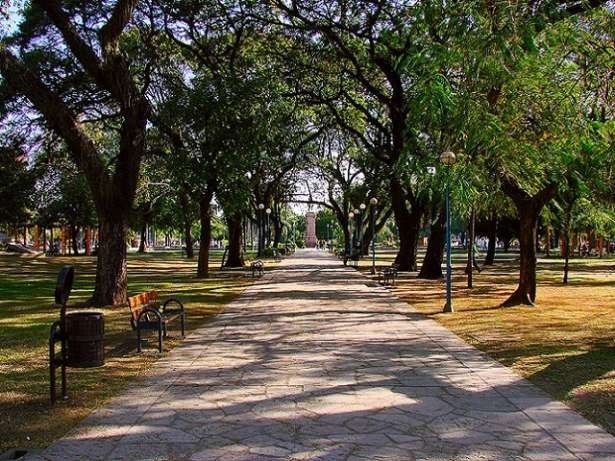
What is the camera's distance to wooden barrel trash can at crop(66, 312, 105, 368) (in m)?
6.92

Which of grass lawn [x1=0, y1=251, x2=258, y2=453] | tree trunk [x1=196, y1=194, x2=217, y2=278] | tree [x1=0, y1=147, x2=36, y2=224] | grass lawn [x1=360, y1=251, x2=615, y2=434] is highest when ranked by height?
tree [x1=0, y1=147, x2=36, y2=224]

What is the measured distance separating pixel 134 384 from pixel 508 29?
5.88 m

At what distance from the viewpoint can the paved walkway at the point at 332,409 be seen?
207 inches

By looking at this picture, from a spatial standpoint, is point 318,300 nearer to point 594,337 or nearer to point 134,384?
point 594,337

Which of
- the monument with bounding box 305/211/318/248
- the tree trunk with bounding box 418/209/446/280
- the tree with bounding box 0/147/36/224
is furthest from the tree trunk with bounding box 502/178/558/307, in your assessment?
the monument with bounding box 305/211/318/248

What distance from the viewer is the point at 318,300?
17.9 meters

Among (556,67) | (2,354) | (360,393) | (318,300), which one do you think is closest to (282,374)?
(360,393)

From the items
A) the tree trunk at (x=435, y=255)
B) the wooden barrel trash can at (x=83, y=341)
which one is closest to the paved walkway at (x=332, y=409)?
the wooden barrel trash can at (x=83, y=341)

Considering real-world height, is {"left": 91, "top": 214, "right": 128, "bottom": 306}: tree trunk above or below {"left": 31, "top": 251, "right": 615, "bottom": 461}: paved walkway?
above

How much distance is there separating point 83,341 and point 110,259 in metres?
8.84

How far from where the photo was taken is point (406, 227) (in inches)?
1268

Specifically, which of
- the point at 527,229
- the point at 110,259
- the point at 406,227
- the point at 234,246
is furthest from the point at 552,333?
the point at 234,246

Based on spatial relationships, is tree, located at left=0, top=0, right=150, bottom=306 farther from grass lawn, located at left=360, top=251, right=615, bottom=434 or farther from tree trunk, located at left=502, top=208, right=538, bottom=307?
tree trunk, located at left=502, top=208, right=538, bottom=307

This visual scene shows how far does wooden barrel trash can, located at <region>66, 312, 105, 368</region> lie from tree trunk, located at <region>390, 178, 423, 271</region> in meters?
24.8
